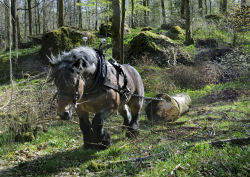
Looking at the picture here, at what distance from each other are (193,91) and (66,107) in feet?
30.5

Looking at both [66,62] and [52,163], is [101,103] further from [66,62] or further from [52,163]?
[52,163]

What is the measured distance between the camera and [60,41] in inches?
614

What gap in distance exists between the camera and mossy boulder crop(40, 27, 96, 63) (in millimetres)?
15539

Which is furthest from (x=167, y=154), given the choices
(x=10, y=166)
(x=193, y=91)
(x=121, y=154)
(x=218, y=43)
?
(x=218, y=43)

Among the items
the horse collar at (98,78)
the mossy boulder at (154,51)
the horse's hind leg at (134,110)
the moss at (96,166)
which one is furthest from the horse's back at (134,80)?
the mossy boulder at (154,51)

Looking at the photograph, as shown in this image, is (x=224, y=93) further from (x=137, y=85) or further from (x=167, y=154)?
(x=167, y=154)

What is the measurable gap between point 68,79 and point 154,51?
1127 centimetres

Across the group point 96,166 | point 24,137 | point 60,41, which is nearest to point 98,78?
point 96,166

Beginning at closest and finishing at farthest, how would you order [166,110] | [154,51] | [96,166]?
[96,166] → [166,110] → [154,51]

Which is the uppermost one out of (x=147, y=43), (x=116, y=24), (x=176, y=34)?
(x=176, y=34)

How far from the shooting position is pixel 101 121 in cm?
444

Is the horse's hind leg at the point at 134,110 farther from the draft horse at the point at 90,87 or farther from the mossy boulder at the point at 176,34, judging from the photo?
the mossy boulder at the point at 176,34

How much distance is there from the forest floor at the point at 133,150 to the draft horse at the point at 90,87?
440 mm

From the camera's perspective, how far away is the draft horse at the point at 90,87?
376 centimetres
